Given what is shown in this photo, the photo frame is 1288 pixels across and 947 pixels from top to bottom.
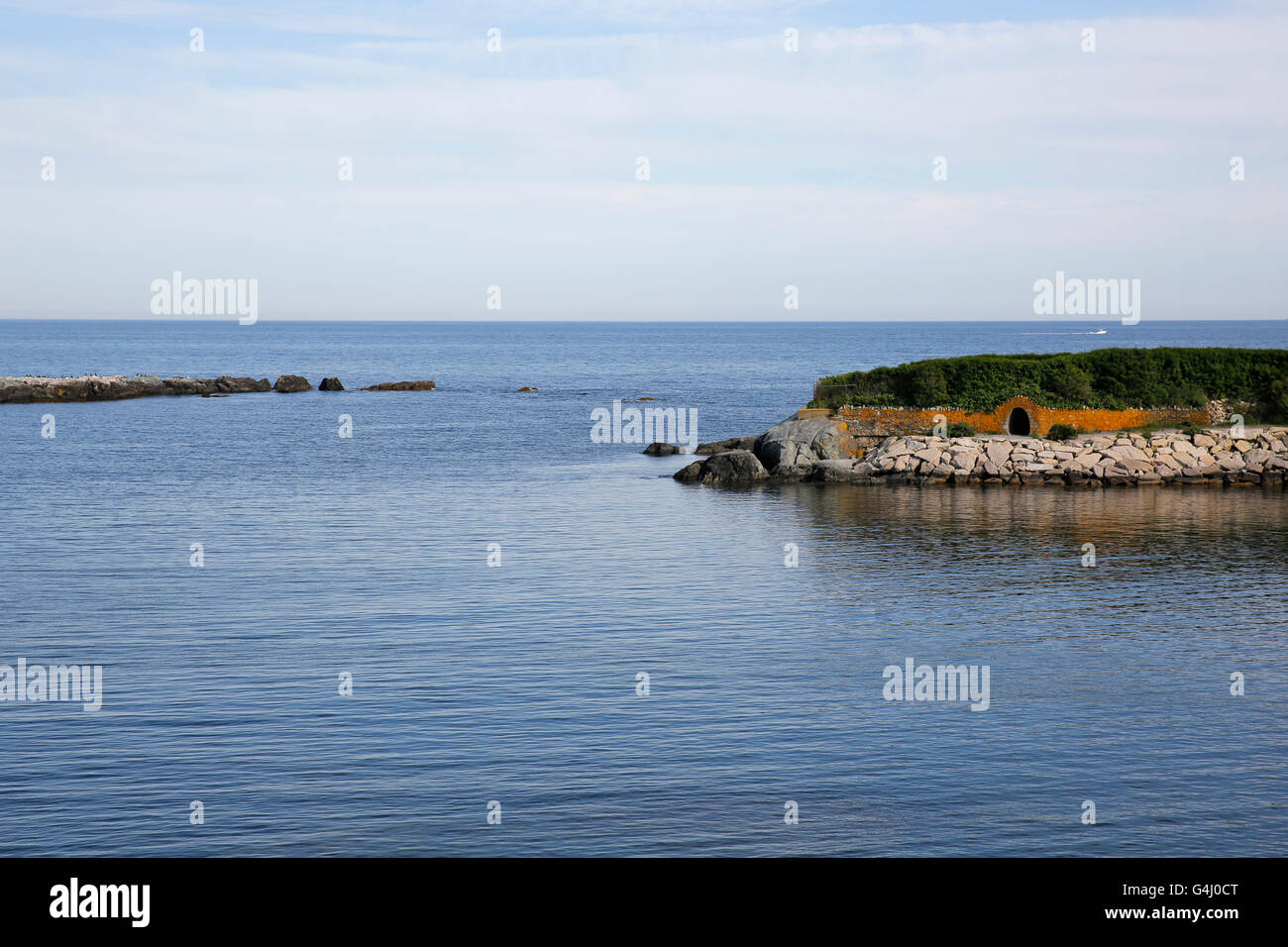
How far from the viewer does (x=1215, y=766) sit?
19438mm

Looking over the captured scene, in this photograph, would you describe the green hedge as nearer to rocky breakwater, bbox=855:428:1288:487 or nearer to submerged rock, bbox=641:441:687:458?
rocky breakwater, bbox=855:428:1288:487

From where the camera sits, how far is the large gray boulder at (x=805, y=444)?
5862cm

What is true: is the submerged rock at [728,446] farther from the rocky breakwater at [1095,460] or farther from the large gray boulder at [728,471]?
the rocky breakwater at [1095,460]

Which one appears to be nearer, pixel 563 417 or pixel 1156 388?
pixel 1156 388

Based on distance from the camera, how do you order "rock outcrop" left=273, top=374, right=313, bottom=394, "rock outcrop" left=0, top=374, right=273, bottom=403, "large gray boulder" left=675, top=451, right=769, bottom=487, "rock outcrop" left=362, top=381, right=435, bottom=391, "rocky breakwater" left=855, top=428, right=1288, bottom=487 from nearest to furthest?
"rocky breakwater" left=855, top=428, right=1288, bottom=487 → "large gray boulder" left=675, top=451, right=769, bottom=487 → "rock outcrop" left=0, top=374, right=273, bottom=403 → "rock outcrop" left=273, top=374, right=313, bottom=394 → "rock outcrop" left=362, top=381, right=435, bottom=391

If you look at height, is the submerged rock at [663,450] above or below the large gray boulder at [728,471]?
above

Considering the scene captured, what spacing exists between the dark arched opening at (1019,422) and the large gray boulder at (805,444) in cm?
854

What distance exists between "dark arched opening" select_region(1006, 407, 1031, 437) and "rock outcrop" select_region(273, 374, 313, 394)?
99471 millimetres

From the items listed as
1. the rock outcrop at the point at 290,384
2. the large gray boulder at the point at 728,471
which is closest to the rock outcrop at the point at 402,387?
the rock outcrop at the point at 290,384

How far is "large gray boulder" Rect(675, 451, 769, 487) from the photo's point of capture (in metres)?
57.2

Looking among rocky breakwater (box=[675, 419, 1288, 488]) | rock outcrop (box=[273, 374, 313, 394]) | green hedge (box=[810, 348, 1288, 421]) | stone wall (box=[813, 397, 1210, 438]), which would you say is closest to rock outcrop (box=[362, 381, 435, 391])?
rock outcrop (box=[273, 374, 313, 394])

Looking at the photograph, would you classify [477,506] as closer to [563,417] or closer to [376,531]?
[376,531]
